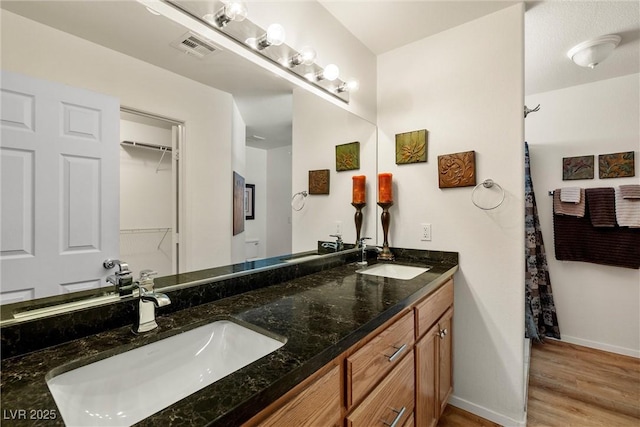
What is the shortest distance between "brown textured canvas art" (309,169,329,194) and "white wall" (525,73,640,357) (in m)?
2.32

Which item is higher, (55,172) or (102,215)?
(55,172)

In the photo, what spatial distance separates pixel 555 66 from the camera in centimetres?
234

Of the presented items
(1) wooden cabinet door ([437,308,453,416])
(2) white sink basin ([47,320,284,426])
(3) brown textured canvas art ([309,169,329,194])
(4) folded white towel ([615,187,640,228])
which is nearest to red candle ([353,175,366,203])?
(3) brown textured canvas art ([309,169,329,194])

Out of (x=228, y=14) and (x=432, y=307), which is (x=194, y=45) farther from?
(x=432, y=307)

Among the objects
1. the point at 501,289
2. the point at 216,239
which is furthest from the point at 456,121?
the point at 216,239

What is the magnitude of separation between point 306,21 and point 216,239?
133 cm

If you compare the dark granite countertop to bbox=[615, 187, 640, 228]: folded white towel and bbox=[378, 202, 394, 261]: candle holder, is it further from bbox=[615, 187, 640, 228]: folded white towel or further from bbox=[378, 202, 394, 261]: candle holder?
bbox=[615, 187, 640, 228]: folded white towel

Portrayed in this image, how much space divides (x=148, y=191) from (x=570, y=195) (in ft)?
10.7

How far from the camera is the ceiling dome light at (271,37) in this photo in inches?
50.9

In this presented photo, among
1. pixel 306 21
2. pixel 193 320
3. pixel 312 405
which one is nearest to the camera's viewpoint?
pixel 312 405

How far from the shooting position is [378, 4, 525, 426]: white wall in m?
1.69

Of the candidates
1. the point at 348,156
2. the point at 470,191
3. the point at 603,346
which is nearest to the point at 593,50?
the point at 470,191

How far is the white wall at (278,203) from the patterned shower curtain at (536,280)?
A: 243cm

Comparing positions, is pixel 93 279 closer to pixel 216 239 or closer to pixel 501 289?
pixel 216 239
